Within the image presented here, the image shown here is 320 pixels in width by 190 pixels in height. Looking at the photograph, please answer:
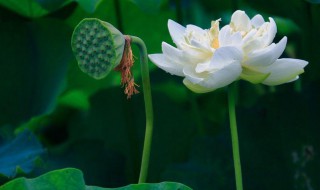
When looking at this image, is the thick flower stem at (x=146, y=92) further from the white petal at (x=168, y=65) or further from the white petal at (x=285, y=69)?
the white petal at (x=285, y=69)

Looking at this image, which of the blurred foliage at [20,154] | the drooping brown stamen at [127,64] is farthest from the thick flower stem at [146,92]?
the blurred foliage at [20,154]

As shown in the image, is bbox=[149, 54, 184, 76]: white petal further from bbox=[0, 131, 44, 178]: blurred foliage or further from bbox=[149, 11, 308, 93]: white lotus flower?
bbox=[0, 131, 44, 178]: blurred foliage

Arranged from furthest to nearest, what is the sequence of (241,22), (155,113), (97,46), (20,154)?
(155,113) → (20,154) → (241,22) → (97,46)

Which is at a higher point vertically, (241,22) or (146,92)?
(241,22)

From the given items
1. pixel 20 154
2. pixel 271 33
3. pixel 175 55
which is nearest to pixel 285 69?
pixel 271 33

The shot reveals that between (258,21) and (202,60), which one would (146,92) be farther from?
(258,21)

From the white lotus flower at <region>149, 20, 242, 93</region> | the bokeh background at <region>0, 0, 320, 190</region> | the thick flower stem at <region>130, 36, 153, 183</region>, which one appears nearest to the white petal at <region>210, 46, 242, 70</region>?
the white lotus flower at <region>149, 20, 242, 93</region>
